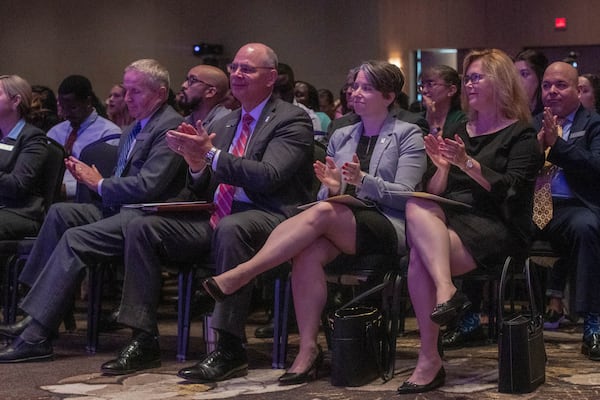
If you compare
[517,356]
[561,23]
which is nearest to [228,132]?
[517,356]

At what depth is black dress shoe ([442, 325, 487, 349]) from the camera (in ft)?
15.4

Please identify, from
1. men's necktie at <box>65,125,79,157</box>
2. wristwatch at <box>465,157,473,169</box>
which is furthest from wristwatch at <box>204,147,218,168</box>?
men's necktie at <box>65,125,79,157</box>

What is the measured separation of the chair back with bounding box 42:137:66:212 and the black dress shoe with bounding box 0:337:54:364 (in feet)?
3.15

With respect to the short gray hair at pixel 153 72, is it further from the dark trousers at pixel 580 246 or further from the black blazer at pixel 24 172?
the dark trousers at pixel 580 246

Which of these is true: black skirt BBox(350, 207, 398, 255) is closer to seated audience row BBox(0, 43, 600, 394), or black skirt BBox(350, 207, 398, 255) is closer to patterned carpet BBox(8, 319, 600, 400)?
seated audience row BBox(0, 43, 600, 394)

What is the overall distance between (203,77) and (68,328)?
1592 mm

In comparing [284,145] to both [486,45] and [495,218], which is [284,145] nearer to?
[495,218]

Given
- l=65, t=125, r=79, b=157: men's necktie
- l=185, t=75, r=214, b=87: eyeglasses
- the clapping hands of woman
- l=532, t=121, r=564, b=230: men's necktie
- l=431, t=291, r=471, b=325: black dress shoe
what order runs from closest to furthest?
l=431, t=291, r=471, b=325: black dress shoe < the clapping hands of woman < l=532, t=121, r=564, b=230: men's necktie < l=185, t=75, r=214, b=87: eyeglasses < l=65, t=125, r=79, b=157: men's necktie

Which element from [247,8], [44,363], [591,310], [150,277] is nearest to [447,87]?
[591,310]

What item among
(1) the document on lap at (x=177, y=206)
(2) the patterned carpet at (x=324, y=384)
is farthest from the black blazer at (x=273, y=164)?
(2) the patterned carpet at (x=324, y=384)

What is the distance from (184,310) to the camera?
4.51 metres

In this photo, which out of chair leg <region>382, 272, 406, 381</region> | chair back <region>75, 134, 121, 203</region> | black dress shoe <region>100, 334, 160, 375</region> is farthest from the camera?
chair back <region>75, 134, 121, 203</region>

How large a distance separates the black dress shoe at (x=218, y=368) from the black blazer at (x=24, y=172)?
5.17ft

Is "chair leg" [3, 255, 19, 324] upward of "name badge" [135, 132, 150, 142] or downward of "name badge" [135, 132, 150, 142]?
downward
